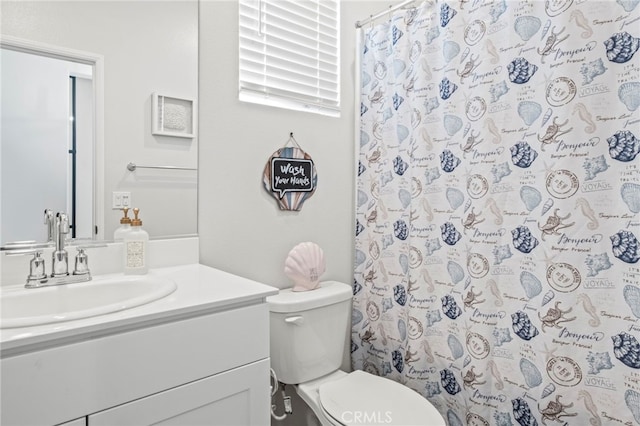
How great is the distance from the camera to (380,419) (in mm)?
1245

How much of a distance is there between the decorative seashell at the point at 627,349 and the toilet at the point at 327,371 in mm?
552

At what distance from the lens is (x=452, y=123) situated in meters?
1.46

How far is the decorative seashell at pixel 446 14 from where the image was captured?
1.46 meters

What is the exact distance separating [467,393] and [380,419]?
39cm

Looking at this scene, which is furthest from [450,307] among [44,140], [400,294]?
[44,140]

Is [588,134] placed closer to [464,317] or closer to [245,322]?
[464,317]

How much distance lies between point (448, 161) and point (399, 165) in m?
0.26

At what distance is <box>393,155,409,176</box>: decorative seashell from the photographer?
5.49ft

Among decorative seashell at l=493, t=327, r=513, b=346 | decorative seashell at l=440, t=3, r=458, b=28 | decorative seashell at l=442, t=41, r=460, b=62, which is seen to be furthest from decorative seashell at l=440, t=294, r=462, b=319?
decorative seashell at l=440, t=3, r=458, b=28

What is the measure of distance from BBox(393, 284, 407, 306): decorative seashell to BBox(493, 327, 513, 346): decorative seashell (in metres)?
0.41

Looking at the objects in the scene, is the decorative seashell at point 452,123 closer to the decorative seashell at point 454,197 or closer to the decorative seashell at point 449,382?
the decorative seashell at point 454,197

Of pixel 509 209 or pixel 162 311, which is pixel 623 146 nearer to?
pixel 509 209

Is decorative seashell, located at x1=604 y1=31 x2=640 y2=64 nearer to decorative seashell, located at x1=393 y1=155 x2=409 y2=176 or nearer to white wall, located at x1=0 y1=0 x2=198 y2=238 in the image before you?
decorative seashell, located at x1=393 y1=155 x2=409 y2=176

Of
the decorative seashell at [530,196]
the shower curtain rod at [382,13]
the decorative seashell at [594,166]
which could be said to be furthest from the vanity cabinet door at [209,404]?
the shower curtain rod at [382,13]
